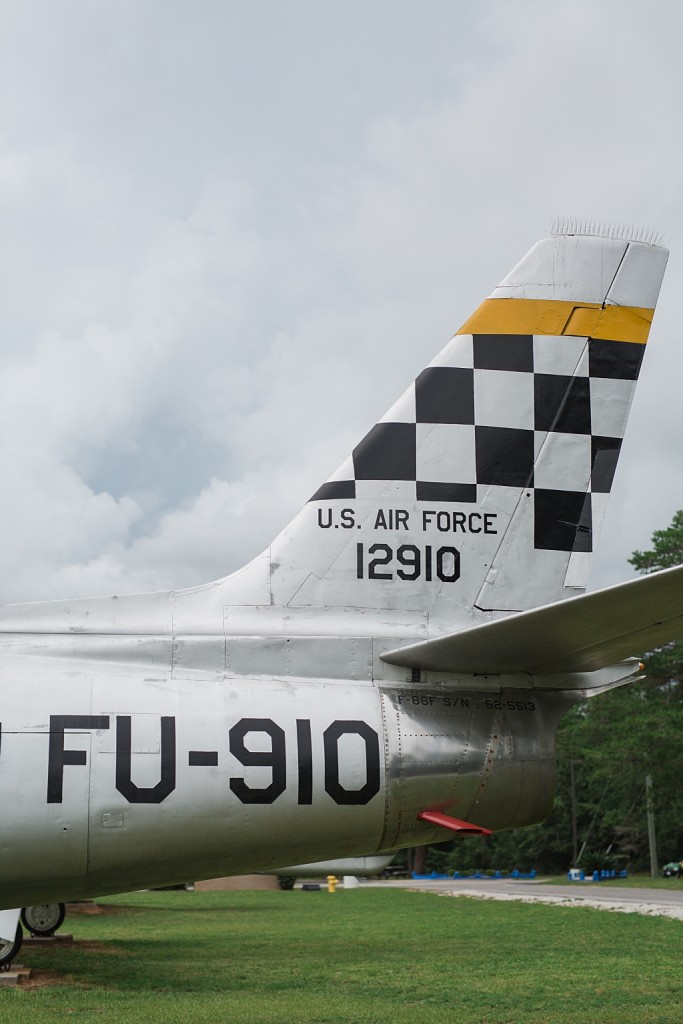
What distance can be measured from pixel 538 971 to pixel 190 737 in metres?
9.89

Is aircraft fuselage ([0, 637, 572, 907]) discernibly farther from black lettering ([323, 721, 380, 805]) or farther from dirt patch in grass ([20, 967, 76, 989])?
dirt patch in grass ([20, 967, 76, 989])

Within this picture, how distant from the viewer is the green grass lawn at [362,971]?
9164 millimetres

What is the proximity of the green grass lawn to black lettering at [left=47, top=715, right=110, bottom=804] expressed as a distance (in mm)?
5905

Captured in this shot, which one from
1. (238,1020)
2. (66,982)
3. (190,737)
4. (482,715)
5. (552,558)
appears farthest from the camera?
(66,982)

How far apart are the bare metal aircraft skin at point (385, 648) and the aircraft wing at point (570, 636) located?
0.01 meters

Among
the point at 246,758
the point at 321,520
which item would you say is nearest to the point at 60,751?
the point at 246,758

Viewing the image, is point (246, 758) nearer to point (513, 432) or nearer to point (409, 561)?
point (409, 561)

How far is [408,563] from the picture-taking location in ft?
15.9

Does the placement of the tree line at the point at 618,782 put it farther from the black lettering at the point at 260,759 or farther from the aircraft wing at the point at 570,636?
the black lettering at the point at 260,759

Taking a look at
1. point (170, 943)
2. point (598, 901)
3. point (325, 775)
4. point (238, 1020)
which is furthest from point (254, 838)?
point (598, 901)

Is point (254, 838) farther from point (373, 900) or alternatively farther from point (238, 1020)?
point (373, 900)

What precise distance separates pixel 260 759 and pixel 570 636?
4.46 feet

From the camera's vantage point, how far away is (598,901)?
1020 inches

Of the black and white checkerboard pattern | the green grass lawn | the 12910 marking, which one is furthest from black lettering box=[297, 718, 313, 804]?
the green grass lawn
